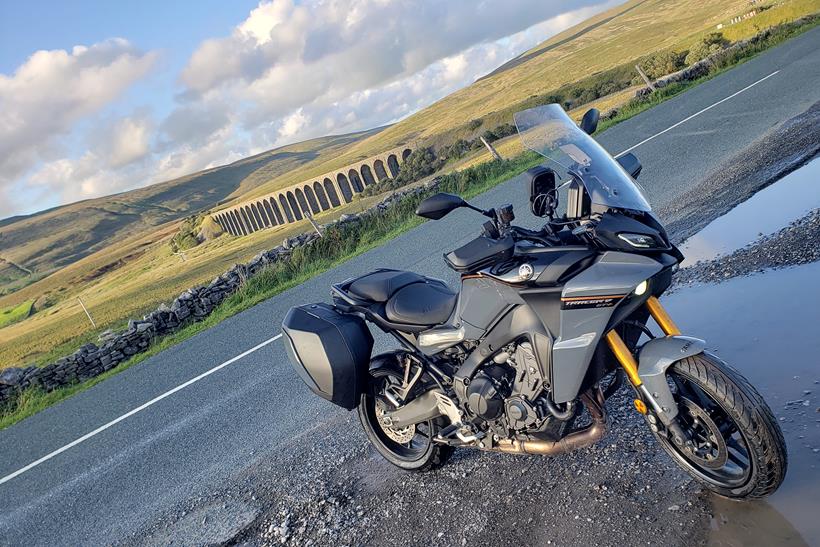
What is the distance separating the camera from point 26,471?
664 cm

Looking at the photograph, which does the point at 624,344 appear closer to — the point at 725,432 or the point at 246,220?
the point at 725,432

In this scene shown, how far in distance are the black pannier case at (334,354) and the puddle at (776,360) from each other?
2.18 m

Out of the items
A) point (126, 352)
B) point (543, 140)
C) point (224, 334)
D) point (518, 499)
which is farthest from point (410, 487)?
point (126, 352)

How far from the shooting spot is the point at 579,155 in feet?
11.1

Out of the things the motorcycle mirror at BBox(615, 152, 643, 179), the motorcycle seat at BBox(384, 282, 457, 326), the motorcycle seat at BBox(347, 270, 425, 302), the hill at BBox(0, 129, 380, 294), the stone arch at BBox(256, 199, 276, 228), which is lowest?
the stone arch at BBox(256, 199, 276, 228)

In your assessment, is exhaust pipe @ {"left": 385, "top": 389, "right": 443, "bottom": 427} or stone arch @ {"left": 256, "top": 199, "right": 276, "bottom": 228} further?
stone arch @ {"left": 256, "top": 199, "right": 276, "bottom": 228}

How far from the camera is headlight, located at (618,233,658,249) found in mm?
2822

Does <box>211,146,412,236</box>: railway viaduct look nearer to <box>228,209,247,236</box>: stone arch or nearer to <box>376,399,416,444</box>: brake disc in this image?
<box>228,209,247,236</box>: stone arch

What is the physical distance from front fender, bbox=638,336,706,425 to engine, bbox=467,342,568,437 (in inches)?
19.6

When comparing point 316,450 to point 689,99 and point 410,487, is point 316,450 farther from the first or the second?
point 689,99

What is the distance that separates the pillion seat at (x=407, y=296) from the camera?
148 inches

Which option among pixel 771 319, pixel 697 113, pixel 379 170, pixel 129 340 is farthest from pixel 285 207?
pixel 771 319

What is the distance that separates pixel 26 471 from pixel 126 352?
15.2 ft

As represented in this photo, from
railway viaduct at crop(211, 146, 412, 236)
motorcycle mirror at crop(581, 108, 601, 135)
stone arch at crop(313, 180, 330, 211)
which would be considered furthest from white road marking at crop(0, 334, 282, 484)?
stone arch at crop(313, 180, 330, 211)
